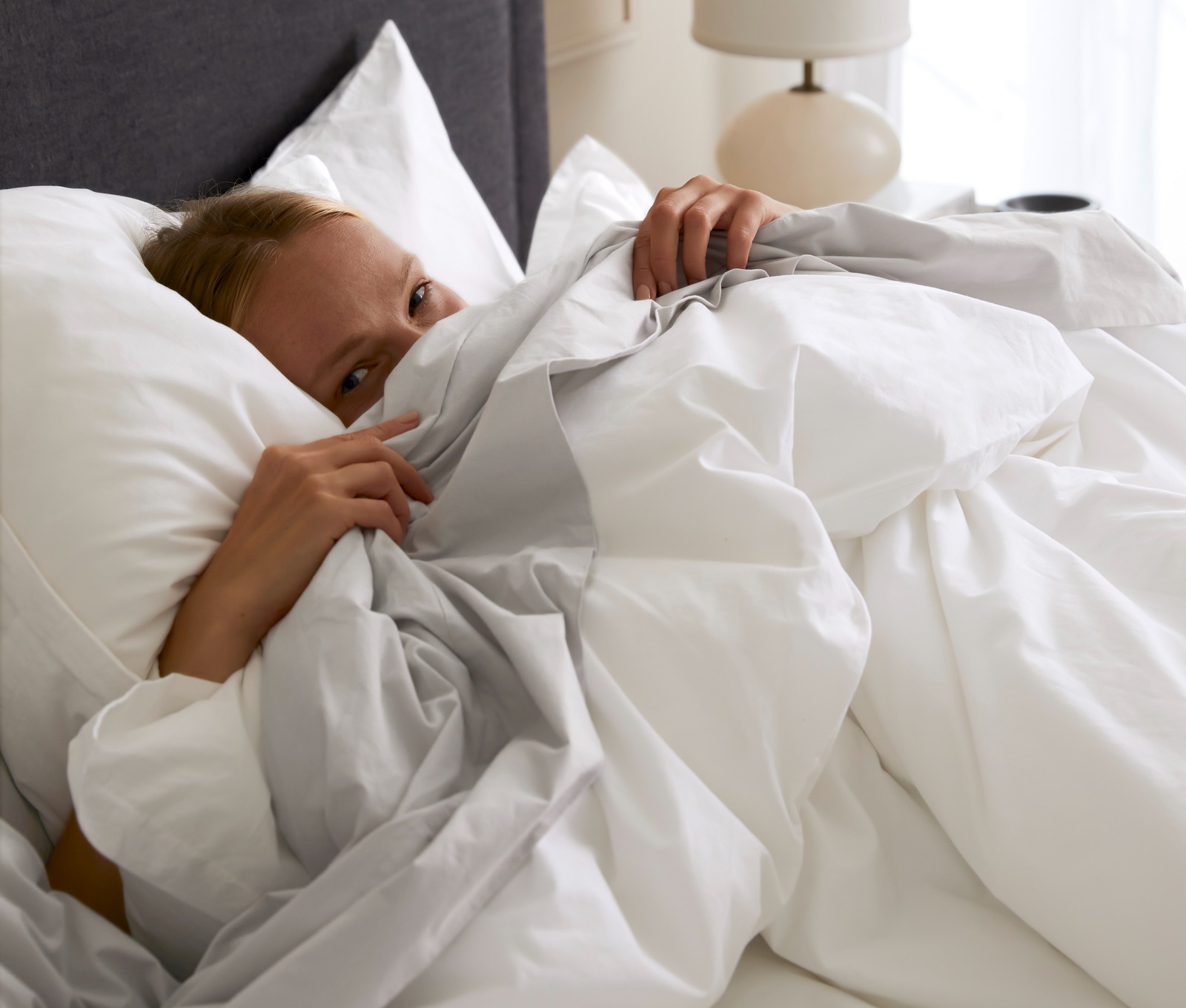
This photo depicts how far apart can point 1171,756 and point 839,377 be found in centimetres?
30

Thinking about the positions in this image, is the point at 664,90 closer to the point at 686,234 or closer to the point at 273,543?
the point at 686,234

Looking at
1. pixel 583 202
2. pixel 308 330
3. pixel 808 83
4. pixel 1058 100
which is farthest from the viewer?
pixel 1058 100

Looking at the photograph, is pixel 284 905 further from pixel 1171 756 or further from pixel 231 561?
pixel 1171 756

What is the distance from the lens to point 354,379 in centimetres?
90

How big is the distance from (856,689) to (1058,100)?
2.05m

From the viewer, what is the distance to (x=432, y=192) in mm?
1254

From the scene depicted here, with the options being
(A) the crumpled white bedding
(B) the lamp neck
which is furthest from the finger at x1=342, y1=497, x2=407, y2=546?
(B) the lamp neck

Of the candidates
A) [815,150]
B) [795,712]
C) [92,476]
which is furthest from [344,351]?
[815,150]

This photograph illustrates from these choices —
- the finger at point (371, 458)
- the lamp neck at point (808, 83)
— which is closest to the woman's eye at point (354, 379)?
the finger at point (371, 458)

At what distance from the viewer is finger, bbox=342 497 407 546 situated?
2.36 feet

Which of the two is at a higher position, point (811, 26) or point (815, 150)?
point (811, 26)

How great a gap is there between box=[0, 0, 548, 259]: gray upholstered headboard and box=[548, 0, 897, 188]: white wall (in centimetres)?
58

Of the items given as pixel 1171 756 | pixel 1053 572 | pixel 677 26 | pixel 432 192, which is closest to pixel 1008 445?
pixel 1053 572

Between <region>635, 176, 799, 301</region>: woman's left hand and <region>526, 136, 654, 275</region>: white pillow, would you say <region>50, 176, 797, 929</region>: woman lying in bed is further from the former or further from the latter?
<region>526, 136, 654, 275</region>: white pillow
